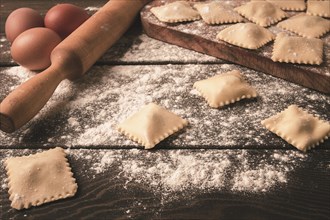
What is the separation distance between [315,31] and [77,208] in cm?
123

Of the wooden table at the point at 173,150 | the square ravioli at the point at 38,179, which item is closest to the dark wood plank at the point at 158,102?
the wooden table at the point at 173,150

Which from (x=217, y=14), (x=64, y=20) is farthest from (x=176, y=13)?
(x=64, y=20)

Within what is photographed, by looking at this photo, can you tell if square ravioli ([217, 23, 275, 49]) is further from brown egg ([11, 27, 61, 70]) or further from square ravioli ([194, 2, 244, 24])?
brown egg ([11, 27, 61, 70])

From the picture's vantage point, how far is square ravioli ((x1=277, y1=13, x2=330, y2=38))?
1734 millimetres

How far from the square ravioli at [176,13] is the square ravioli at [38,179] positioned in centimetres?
88

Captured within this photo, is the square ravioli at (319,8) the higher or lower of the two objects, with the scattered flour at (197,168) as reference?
higher

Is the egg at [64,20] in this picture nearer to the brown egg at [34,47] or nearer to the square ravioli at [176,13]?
the brown egg at [34,47]

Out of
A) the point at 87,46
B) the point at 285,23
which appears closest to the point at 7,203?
the point at 87,46

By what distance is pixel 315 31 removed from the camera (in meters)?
1.73

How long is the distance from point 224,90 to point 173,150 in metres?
0.33

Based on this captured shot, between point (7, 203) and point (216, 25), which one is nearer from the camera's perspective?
point (7, 203)

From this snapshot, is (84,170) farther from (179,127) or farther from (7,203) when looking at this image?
(179,127)

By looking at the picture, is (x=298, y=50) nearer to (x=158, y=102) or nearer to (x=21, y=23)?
(x=158, y=102)

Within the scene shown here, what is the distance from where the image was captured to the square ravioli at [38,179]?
1.18m
